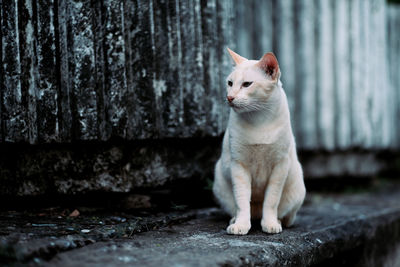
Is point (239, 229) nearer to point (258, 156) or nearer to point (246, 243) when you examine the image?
point (246, 243)

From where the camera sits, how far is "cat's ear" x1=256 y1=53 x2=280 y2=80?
216 cm

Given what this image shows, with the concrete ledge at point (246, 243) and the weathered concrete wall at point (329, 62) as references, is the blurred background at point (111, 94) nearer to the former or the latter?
the concrete ledge at point (246, 243)

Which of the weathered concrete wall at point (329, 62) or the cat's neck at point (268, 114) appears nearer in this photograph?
the cat's neck at point (268, 114)

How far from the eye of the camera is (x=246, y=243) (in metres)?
2.07

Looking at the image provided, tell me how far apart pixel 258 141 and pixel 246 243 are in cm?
55

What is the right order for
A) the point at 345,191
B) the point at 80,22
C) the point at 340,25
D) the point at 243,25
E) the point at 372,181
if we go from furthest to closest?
the point at 372,181
the point at 345,191
the point at 340,25
the point at 243,25
the point at 80,22

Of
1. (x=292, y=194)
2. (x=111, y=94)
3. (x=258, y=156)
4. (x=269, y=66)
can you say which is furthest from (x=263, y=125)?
(x=111, y=94)

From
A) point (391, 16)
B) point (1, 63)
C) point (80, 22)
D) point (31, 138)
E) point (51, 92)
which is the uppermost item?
point (391, 16)

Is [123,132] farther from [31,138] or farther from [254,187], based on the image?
[254,187]

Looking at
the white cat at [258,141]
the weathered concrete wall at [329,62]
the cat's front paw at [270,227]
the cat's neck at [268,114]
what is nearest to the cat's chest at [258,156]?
the white cat at [258,141]

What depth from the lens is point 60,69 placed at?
2.42m

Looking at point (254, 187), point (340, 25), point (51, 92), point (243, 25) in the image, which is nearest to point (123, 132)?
point (51, 92)

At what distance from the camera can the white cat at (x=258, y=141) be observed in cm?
221

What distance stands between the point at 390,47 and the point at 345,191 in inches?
83.0
